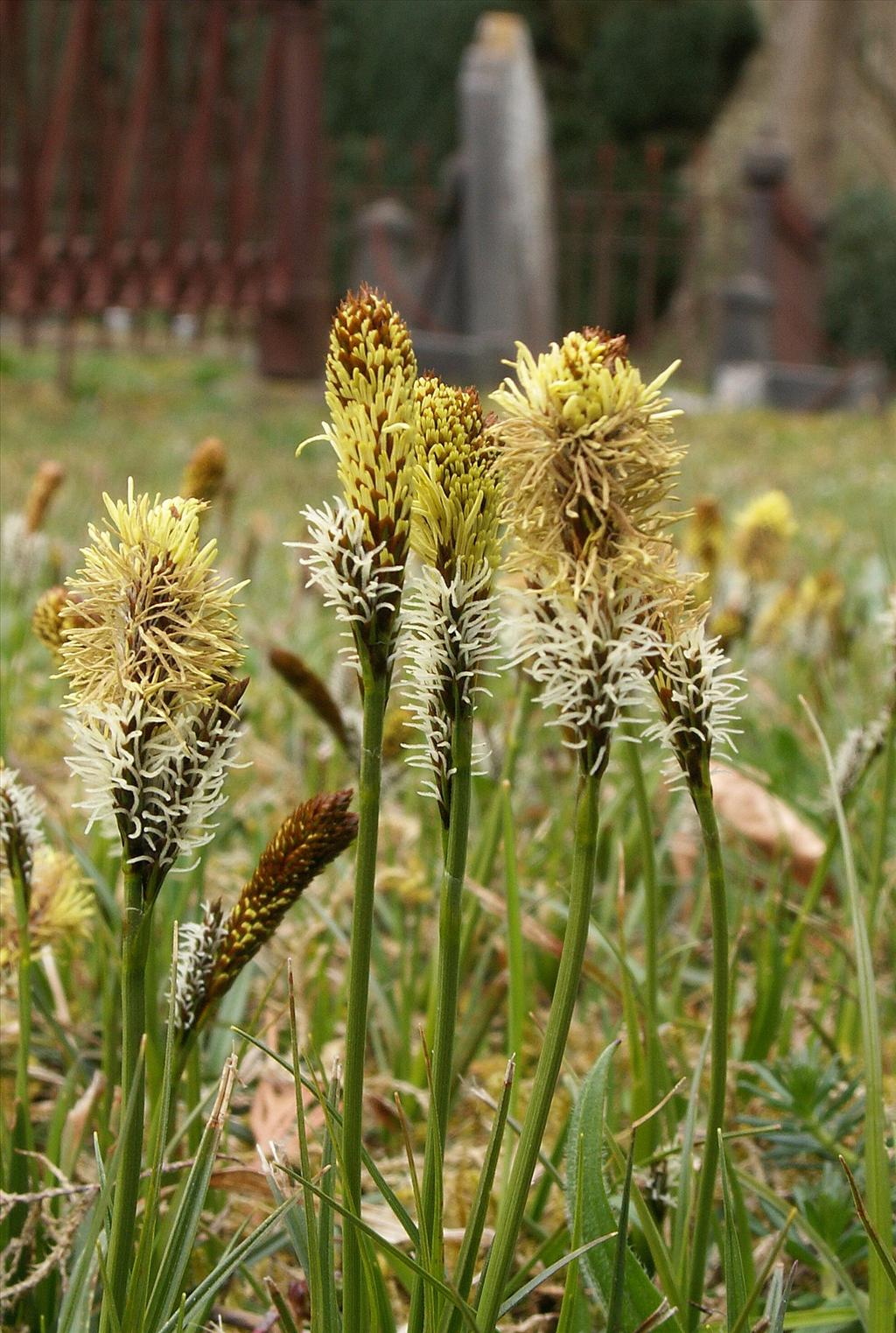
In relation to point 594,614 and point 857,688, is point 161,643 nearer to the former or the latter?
point 594,614

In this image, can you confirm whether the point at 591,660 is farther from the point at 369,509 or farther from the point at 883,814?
the point at 883,814

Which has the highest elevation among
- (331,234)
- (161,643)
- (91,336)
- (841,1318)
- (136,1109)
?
(331,234)

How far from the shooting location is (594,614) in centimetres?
62

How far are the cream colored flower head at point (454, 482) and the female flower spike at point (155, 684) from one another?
10cm

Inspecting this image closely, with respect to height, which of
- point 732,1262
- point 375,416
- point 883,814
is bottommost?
point 732,1262

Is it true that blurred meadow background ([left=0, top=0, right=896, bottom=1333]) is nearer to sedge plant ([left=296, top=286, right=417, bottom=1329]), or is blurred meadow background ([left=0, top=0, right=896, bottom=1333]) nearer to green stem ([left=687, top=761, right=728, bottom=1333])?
green stem ([left=687, top=761, right=728, bottom=1333])

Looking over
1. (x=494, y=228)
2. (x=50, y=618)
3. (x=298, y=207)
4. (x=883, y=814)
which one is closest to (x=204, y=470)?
(x=50, y=618)

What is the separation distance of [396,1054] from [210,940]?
2.04 ft

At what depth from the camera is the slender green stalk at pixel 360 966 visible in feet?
2.09

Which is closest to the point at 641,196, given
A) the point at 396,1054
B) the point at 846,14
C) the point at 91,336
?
the point at 846,14

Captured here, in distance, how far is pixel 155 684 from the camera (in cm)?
66

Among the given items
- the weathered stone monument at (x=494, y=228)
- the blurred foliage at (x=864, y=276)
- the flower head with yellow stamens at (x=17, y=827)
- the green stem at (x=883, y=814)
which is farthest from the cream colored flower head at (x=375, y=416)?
the blurred foliage at (x=864, y=276)

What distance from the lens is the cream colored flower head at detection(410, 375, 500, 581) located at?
644 mm

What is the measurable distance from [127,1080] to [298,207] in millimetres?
11320
